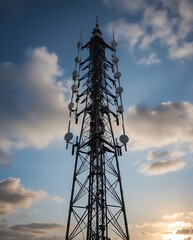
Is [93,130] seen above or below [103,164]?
above

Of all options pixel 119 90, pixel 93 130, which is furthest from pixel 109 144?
pixel 119 90

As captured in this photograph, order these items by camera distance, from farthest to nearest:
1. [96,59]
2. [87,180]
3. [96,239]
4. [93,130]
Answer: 1. [96,59]
2. [93,130]
3. [87,180]
4. [96,239]

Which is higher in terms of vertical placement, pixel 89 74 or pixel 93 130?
pixel 89 74

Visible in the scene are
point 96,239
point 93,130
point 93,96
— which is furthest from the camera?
point 93,96

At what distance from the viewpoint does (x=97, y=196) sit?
24.0 meters

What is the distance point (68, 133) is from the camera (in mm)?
28359

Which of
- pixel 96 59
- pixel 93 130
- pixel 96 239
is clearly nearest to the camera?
pixel 96 239

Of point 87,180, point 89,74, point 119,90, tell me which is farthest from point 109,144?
point 89,74

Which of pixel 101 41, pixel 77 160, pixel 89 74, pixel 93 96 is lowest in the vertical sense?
pixel 77 160

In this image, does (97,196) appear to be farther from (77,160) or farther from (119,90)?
(119,90)

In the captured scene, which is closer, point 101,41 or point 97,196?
point 97,196

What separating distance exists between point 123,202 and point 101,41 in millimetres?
19250

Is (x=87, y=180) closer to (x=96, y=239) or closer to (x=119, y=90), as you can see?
(x=96, y=239)

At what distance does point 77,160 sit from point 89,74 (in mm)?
10819
